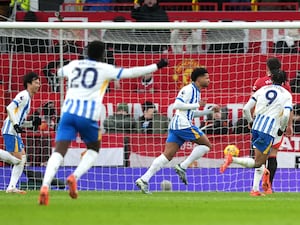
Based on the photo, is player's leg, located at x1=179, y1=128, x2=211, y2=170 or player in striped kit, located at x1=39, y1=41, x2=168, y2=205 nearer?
player in striped kit, located at x1=39, y1=41, x2=168, y2=205

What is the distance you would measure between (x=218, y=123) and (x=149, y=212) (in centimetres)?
797

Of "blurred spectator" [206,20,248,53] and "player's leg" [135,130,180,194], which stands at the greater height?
"blurred spectator" [206,20,248,53]

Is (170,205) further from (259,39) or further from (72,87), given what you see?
(259,39)

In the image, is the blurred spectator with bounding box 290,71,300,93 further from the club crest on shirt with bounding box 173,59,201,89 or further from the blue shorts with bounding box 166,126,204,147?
the blue shorts with bounding box 166,126,204,147

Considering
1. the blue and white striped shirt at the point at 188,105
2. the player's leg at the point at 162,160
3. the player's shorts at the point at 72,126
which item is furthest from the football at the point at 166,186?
the player's shorts at the point at 72,126

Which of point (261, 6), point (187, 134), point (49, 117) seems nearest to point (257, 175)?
point (187, 134)

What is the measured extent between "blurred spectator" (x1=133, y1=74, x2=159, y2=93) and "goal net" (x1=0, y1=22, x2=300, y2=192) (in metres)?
0.03

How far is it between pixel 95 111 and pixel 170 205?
162cm

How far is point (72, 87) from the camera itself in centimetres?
1259

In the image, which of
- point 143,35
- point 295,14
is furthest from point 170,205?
point 295,14

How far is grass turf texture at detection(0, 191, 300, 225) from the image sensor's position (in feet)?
34.3

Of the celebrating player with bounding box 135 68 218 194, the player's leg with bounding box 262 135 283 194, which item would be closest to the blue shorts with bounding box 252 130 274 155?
the player's leg with bounding box 262 135 283 194

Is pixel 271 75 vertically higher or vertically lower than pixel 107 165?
higher

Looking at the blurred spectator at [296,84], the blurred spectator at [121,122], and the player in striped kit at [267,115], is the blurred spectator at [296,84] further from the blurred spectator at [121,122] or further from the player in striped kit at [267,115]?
the player in striped kit at [267,115]
